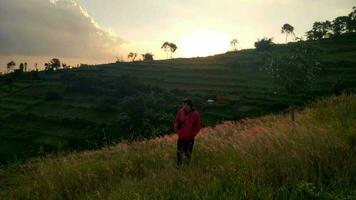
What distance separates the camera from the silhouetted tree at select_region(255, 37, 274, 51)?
374 ft

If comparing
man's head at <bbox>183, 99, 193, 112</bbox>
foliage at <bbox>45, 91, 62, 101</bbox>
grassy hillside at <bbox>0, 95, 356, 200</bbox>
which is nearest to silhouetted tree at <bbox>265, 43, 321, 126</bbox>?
grassy hillside at <bbox>0, 95, 356, 200</bbox>

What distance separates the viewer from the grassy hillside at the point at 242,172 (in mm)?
6293

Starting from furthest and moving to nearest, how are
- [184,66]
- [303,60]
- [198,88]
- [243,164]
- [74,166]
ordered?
[184,66] → [198,88] → [303,60] → [74,166] → [243,164]

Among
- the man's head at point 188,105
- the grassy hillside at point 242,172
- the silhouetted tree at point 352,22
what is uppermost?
the silhouetted tree at point 352,22

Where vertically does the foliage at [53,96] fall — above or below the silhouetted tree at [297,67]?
below

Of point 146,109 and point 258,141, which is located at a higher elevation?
point 258,141

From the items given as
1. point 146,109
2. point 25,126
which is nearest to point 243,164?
point 146,109

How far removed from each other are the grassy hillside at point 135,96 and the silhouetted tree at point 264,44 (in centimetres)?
278

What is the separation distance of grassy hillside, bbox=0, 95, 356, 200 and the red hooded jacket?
49 centimetres

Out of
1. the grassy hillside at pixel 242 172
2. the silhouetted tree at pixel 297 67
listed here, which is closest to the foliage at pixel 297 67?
the silhouetted tree at pixel 297 67

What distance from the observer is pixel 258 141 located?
831 cm

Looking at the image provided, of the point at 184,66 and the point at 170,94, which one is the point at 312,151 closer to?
the point at 170,94

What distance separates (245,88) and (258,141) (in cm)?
7745

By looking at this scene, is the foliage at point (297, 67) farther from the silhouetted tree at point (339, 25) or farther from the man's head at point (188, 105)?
the silhouetted tree at point (339, 25)
